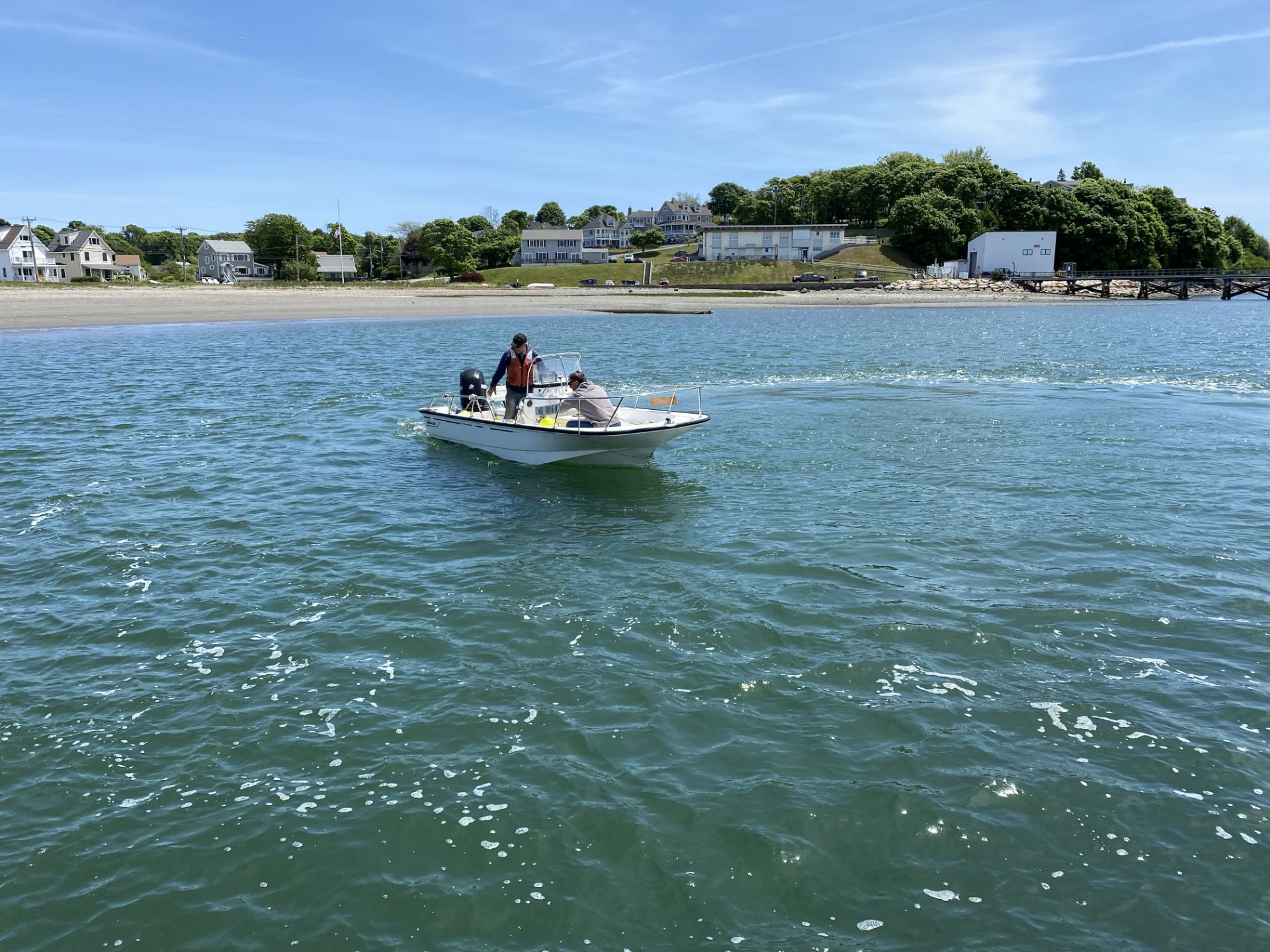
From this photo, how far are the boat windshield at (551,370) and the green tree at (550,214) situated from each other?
184 m

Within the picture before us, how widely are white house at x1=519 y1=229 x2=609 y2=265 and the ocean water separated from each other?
145 metres

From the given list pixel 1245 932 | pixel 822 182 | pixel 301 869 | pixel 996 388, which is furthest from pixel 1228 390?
pixel 822 182

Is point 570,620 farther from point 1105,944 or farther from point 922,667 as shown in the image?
point 1105,944

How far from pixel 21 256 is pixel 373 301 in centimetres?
6489

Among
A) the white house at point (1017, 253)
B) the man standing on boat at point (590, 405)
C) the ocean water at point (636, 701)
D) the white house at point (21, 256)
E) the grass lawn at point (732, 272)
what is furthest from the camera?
the grass lawn at point (732, 272)

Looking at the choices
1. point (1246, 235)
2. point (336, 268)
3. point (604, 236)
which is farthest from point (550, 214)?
point (1246, 235)

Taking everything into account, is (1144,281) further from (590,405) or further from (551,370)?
(590,405)

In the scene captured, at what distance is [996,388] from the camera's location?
106 feet

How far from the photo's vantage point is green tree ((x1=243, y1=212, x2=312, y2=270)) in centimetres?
14075

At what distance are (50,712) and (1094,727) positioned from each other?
10.6 meters

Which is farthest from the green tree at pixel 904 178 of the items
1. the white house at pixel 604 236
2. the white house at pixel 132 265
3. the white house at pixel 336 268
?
the white house at pixel 132 265

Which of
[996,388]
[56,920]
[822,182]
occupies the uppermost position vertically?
[822,182]

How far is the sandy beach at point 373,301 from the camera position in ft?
214

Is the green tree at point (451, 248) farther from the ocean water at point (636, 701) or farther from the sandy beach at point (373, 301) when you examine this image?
the ocean water at point (636, 701)
